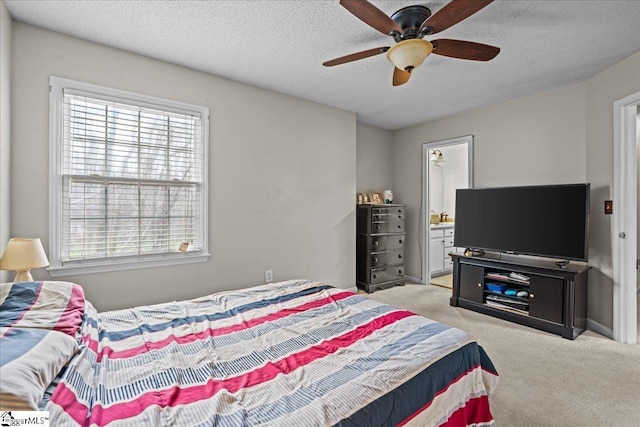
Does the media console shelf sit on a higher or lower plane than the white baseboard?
higher

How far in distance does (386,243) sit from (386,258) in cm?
23

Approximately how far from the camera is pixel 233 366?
51.3 inches

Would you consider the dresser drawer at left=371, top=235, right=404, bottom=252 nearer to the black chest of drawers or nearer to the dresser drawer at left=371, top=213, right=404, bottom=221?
the black chest of drawers

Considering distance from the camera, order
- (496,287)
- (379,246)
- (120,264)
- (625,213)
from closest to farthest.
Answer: (120,264)
(625,213)
(496,287)
(379,246)

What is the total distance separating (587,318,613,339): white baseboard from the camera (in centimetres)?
300

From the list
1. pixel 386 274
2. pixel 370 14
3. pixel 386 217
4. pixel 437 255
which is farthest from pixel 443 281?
pixel 370 14

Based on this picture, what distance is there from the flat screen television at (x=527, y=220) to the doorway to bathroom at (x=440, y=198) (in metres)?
0.68

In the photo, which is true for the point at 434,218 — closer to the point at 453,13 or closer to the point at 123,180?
the point at 453,13

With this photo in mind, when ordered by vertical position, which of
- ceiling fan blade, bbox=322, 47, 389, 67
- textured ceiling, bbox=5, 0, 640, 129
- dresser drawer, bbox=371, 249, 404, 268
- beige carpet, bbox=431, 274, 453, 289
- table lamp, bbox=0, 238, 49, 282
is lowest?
beige carpet, bbox=431, 274, 453, 289

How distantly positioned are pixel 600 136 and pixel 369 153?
2.89 m

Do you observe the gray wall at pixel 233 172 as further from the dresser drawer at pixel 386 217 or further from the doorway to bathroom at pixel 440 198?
the doorway to bathroom at pixel 440 198

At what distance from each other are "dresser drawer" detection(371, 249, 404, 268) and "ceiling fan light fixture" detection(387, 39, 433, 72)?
118 inches

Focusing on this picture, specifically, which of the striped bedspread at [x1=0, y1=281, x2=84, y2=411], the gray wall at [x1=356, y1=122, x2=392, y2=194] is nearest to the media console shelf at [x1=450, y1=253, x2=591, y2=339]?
the gray wall at [x1=356, y1=122, x2=392, y2=194]

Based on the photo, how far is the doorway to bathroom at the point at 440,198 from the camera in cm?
494
